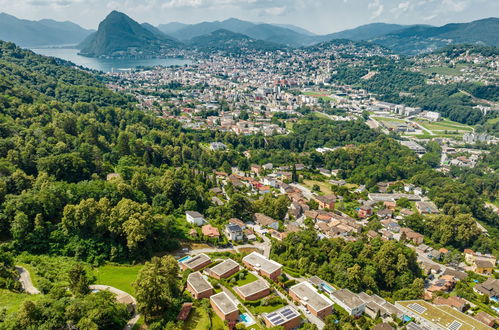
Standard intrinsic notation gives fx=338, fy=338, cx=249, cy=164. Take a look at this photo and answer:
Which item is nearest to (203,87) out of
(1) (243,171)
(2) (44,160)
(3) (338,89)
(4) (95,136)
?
(3) (338,89)

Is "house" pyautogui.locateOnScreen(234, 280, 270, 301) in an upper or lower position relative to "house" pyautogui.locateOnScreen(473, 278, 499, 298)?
upper

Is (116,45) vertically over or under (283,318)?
over

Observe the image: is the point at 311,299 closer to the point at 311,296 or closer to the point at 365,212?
the point at 311,296

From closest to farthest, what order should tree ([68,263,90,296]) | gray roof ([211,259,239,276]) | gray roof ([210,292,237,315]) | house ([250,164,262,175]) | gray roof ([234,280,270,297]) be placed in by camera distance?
tree ([68,263,90,296]) → gray roof ([210,292,237,315]) → gray roof ([234,280,270,297]) → gray roof ([211,259,239,276]) → house ([250,164,262,175])

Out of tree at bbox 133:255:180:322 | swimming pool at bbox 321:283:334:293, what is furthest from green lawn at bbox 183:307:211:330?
swimming pool at bbox 321:283:334:293

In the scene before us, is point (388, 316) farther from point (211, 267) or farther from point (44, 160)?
point (44, 160)

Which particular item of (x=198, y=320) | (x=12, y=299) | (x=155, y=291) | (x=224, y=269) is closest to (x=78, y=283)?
(x=12, y=299)

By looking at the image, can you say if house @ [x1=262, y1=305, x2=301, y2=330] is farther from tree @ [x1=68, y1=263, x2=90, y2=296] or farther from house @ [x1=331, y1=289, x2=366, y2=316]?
tree @ [x1=68, y1=263, x2=90, y2=296]
